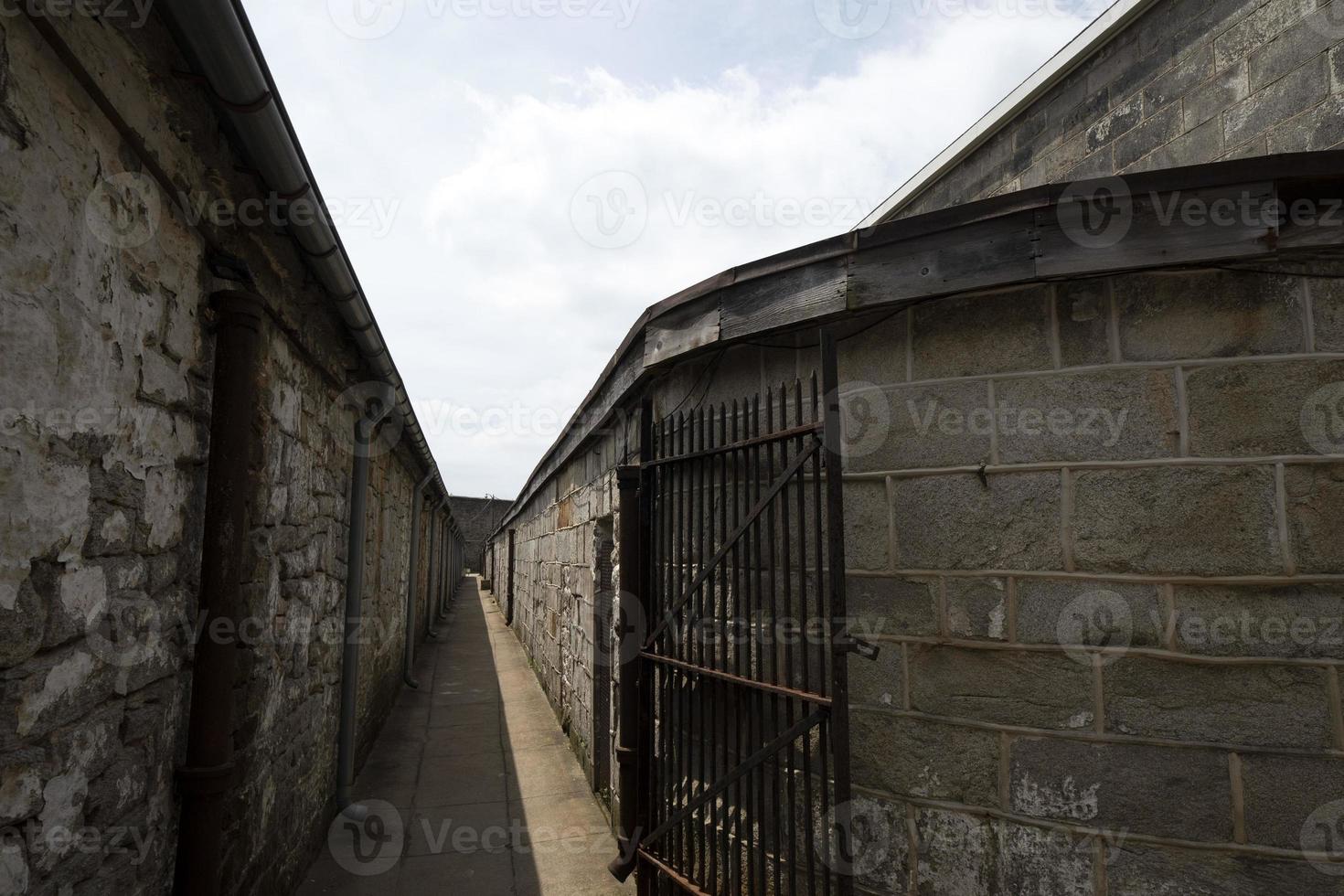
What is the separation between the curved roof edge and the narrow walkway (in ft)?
9.92

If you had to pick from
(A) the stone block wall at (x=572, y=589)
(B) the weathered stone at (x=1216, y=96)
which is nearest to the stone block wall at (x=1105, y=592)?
(B) the weathered stone at (x=1216, y=96)

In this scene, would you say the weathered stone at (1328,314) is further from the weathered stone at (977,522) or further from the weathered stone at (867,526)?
the weathered stone at (867,526)

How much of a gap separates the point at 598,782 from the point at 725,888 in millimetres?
2351

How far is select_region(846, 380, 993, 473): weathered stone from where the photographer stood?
257 cm

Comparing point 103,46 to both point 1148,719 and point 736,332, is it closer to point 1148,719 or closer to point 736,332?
point 736,332

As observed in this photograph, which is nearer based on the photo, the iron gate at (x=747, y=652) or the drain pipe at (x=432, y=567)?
the iron gate at (x=747, y=652)

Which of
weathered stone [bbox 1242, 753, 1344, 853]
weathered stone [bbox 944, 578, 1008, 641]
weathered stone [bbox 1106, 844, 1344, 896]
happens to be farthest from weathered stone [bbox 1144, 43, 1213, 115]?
weathered stone [bbox 1106, 844, 1344, 896]

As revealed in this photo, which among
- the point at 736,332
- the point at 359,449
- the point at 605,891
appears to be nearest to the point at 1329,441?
the point at 736,332

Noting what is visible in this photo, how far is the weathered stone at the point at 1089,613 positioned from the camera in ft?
7.50

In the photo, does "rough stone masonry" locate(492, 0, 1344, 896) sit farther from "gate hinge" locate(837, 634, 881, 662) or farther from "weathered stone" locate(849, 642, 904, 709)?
"gate hinge" locate(837, 634, 881, 662)

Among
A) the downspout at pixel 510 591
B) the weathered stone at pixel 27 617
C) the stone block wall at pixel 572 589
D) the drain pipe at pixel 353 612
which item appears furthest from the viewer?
the downspout at pixel 510 591

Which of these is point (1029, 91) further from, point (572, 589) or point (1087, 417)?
point (572, 589)

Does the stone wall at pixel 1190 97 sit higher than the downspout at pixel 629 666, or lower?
higher

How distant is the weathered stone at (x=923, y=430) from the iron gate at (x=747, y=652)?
0.20 meters
